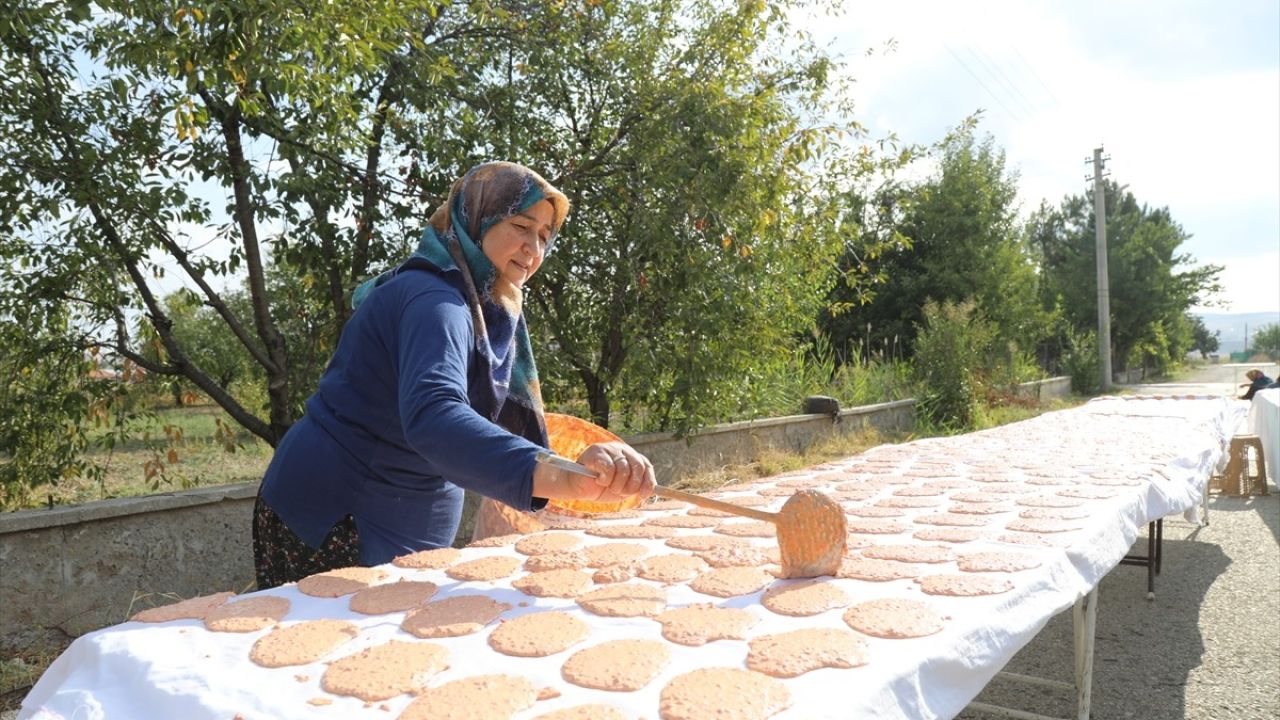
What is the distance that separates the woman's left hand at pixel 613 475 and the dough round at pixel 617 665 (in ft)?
0.76

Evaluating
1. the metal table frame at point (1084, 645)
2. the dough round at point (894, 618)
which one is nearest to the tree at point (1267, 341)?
the metal table frame at point (1084, 645)

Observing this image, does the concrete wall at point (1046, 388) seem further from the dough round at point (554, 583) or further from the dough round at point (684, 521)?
the dough round at point (554, 583)

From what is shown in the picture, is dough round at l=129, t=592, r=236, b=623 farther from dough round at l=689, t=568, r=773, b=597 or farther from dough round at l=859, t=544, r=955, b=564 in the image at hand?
dough round at l=859, t=544, r=955, b=564

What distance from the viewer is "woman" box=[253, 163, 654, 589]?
A: 165 centimetres

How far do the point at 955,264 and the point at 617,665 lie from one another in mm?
18711

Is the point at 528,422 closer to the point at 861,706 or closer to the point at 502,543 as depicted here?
the point at 502,543

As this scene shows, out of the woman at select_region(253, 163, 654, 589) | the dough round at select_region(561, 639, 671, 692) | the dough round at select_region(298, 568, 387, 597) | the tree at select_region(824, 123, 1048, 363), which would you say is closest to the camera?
the dough round at select_region(561, 639, 671, 692)

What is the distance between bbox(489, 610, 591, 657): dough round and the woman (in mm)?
337

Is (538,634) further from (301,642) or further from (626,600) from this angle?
(301,642)

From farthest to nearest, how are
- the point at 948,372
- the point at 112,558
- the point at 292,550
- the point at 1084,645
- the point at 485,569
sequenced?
the point at 948,372 → the point at 112,558 → the point at 1084,645 → the point at 292,550 → the point at 485,569

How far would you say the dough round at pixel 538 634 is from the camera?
4.21ft

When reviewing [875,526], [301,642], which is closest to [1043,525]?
[875,526]

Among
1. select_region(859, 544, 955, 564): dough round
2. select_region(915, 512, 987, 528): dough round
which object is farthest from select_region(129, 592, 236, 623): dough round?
select_region(915, 512, 987, 528): dough round

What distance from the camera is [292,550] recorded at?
1.86 metres
